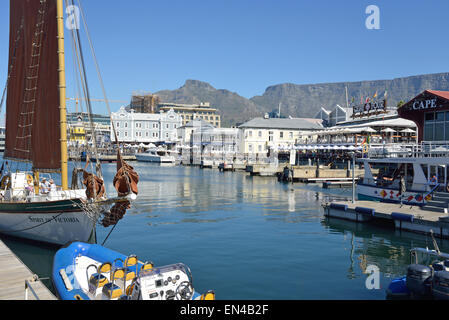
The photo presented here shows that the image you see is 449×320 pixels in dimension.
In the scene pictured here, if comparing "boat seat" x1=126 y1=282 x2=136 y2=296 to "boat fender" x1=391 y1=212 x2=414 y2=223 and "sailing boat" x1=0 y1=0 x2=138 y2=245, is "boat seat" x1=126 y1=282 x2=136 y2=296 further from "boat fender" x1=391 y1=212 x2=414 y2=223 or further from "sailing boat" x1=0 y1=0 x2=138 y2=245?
"boat fender" x1=391 y1=212 x2=414 y2=223

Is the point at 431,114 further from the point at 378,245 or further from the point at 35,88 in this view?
the point at 35,88

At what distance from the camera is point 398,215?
2569 cm

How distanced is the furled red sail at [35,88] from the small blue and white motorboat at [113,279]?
769 cm

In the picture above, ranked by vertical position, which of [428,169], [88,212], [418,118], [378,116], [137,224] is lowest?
[137,224]

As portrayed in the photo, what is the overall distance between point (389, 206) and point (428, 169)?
4.40 meters

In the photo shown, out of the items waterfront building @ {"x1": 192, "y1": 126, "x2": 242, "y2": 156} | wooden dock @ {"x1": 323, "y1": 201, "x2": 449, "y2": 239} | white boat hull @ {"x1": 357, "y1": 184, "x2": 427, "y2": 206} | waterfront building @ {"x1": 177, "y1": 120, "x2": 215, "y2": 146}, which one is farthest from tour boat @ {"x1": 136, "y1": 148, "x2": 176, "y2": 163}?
wooden dock @ {"x1": 323, "y1": 201, "x2": 449, "y2": 239}

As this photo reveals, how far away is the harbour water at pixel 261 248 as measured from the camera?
16.3 meters

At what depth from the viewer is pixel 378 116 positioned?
84.9m

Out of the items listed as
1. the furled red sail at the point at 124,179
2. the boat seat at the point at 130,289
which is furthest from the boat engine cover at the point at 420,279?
the furled red sail at the point at 124,179

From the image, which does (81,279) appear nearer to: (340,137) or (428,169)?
(428,169)

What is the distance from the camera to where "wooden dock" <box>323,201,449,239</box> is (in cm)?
2375

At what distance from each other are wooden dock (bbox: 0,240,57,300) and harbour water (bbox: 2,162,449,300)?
2587mm

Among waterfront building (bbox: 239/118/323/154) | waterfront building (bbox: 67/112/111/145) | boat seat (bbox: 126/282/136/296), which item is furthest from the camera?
waterfront building (bbox: 239/118/323/154)
